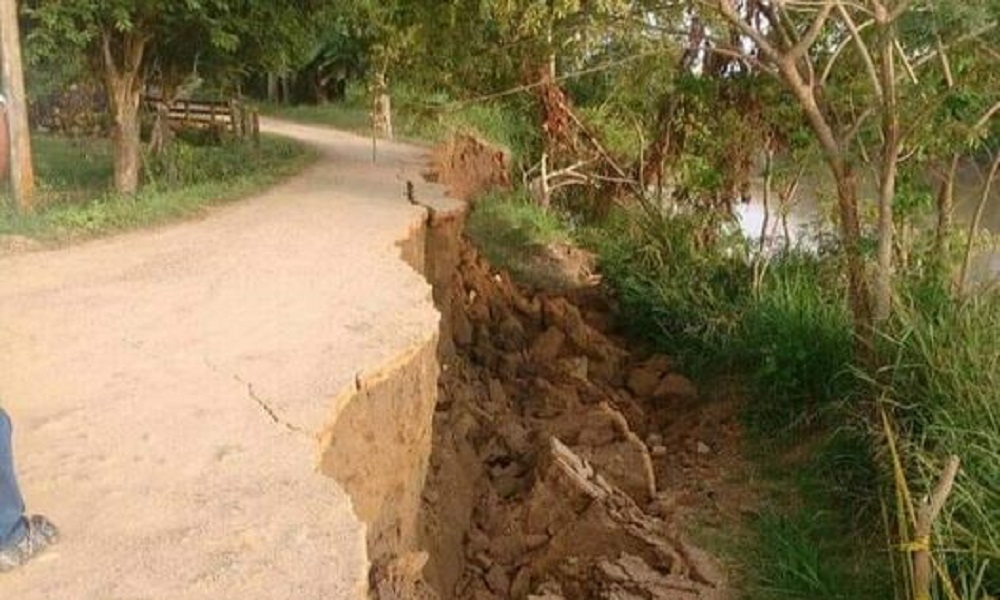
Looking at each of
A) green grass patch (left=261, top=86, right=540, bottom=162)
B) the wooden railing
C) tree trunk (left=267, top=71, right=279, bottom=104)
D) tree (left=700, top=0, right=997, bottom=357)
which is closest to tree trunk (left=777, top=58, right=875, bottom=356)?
tree (left=700, top=0, right=997, bottom=357)

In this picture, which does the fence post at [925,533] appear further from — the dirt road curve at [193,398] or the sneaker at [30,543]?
the sneaker at [30,543]

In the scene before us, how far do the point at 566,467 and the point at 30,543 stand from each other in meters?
3.66

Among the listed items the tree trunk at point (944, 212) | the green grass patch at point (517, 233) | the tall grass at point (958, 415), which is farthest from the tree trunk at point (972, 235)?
the green grass patch at point (517, 233)

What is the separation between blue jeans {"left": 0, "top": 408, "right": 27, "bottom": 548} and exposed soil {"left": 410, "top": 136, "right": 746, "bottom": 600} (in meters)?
1.21

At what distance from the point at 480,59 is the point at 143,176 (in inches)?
223

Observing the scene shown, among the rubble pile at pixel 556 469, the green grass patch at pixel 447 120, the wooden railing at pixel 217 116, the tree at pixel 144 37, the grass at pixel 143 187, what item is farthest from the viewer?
the wooden railing at pixel 217 116

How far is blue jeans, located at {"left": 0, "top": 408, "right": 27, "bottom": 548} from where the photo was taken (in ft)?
9.20

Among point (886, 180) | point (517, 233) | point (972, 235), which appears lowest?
point (517, 233)

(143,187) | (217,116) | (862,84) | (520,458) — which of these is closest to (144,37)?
(143,187)

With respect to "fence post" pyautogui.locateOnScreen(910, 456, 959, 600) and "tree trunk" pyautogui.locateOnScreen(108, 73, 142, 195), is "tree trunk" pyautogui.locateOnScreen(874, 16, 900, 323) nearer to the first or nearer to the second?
"fence post" pyautogui.locateOnScreen(910, 456, 959, 600)

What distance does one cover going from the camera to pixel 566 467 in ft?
20.1

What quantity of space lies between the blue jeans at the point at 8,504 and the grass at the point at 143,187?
518 centimetres

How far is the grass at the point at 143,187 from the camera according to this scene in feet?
27.0

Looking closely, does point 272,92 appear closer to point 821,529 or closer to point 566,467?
point 566,467
